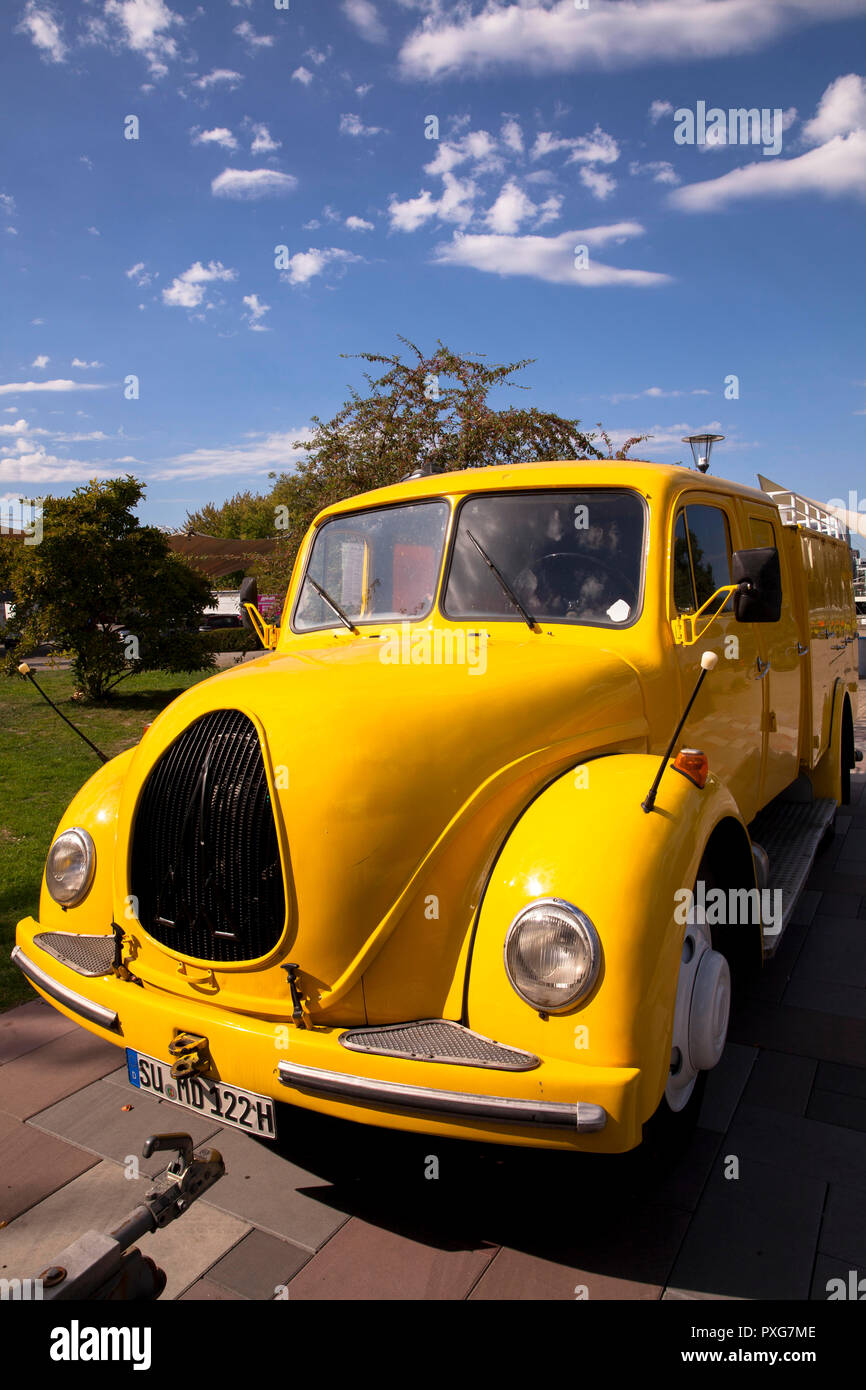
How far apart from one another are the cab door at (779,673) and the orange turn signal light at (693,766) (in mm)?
1800

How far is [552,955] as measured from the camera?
221 centimetres

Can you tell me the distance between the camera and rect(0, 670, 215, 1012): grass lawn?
17.6 feet

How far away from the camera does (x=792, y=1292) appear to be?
2346 mm

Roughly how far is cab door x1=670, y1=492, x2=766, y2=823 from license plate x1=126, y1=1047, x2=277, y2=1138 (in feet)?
6.70

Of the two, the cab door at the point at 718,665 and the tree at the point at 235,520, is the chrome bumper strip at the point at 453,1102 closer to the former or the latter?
the cab door at the point at 718,665

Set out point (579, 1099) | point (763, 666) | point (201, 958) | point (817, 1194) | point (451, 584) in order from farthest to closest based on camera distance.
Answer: point (763, 666), point (451, 584), point (817, 1194), point (201, 958), point (579, 1099)

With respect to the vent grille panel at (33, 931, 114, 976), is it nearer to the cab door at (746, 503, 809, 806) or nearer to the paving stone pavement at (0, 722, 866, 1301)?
the paving stone pavement at (0, 722, 866, 1301)

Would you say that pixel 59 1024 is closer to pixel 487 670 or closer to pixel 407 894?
pixel 407 894

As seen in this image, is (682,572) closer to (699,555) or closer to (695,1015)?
(699,555)

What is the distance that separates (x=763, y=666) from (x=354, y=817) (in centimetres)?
290

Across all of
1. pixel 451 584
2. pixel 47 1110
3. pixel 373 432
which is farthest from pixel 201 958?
pixel 373 432

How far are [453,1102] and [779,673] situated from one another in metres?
3.48

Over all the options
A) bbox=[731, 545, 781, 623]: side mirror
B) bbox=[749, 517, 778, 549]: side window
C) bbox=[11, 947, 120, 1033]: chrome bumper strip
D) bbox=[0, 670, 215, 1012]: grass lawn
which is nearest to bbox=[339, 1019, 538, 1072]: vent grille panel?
bbox=[11, 947, 120, 1033]: chrome bumper strip

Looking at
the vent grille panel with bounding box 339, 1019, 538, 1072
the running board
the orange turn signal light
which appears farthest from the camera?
the running board
